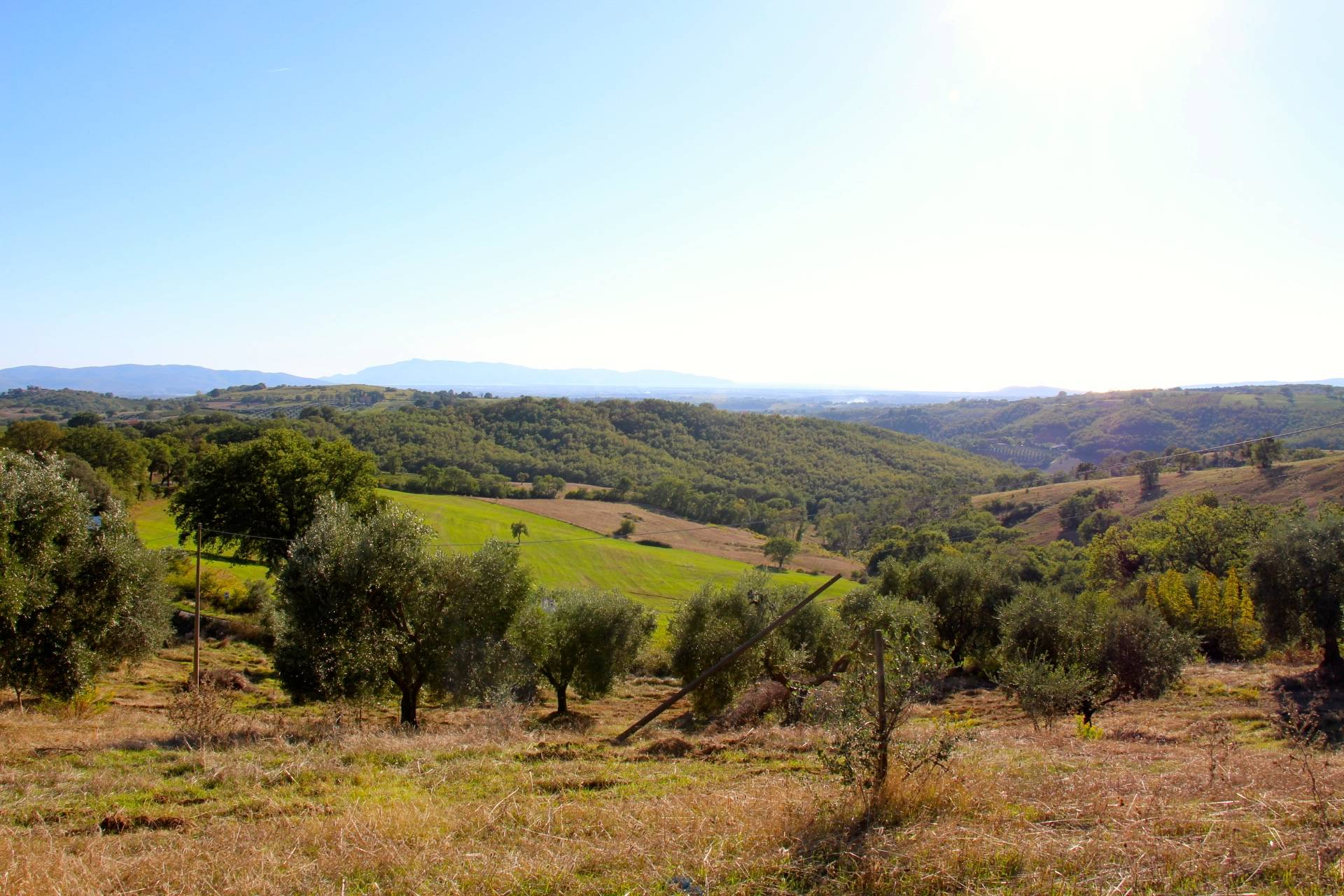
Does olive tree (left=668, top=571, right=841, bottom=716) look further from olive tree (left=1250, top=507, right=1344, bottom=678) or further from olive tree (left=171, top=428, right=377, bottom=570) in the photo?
olive tree (left=171, top=428, right=377, bottom=570)

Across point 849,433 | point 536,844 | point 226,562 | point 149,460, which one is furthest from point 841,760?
point 849,433

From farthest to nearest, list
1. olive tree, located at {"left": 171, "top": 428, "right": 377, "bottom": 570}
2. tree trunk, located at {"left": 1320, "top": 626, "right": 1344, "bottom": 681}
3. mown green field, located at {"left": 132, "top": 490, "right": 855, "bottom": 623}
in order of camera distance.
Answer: mown green field, located at {"left": 132, "top": 490, "right": 855, "bottom": 623}
olive tree, located at {"left": 171, "top": 428, "right": 377, "bottom": 570}
tree trunk, located at {"left": 1320, "top": 626, "right": 1344, "bottom": 681}

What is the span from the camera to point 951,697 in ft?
95.4

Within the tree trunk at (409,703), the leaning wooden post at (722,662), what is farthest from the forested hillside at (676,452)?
the leaning wooden post at (722,662)

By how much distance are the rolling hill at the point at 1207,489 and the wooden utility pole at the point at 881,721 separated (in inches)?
3430

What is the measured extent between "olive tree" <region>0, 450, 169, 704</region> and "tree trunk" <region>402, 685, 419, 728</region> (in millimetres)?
7649

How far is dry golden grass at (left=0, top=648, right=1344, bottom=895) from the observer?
274 inches

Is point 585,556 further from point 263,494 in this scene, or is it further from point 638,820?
point 638,820

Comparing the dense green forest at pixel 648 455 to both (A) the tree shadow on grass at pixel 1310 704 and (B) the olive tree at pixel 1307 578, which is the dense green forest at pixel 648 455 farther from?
(A) the tree shadow on grass at pixel 1310 704

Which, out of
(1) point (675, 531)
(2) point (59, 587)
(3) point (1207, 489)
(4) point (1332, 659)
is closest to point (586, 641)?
(2) point (59, 587)

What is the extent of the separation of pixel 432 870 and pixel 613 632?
1986cm

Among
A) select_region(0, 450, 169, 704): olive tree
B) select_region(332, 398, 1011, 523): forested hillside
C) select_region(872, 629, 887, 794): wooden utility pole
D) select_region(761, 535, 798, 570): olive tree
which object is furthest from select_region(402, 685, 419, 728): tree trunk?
select_region(332, 398, 1011, 523): forested hillside

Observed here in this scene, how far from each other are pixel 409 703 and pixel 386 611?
3.03 m

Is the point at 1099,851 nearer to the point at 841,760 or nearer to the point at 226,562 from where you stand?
the point at 841,760
